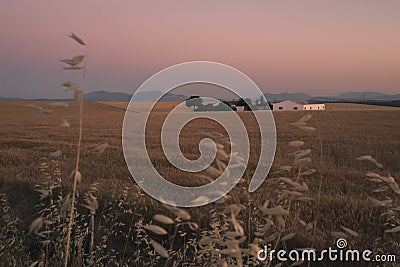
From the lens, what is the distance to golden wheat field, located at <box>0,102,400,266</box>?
1.71 m

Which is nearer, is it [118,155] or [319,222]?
[319,222]

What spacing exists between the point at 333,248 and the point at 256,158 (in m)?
7.07

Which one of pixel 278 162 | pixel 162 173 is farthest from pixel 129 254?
pixel 278 162

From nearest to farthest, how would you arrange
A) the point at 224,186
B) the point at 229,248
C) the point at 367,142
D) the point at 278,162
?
1. the point at 229,248
2. the point at 224,186
3. the point at 278,162
4. the point at 367,142

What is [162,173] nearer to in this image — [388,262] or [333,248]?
[333,248]

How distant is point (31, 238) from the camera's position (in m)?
4.64

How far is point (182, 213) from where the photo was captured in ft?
4.01

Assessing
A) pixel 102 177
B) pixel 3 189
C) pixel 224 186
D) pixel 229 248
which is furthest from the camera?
pixel 102 177

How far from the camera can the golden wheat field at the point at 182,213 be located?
67.2 inches

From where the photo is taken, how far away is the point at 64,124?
56.6 inches

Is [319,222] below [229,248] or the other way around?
below

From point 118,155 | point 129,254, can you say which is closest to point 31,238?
point 129,254

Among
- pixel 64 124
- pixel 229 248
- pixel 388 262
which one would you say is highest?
pixel 64 124

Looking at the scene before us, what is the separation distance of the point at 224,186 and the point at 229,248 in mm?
283
